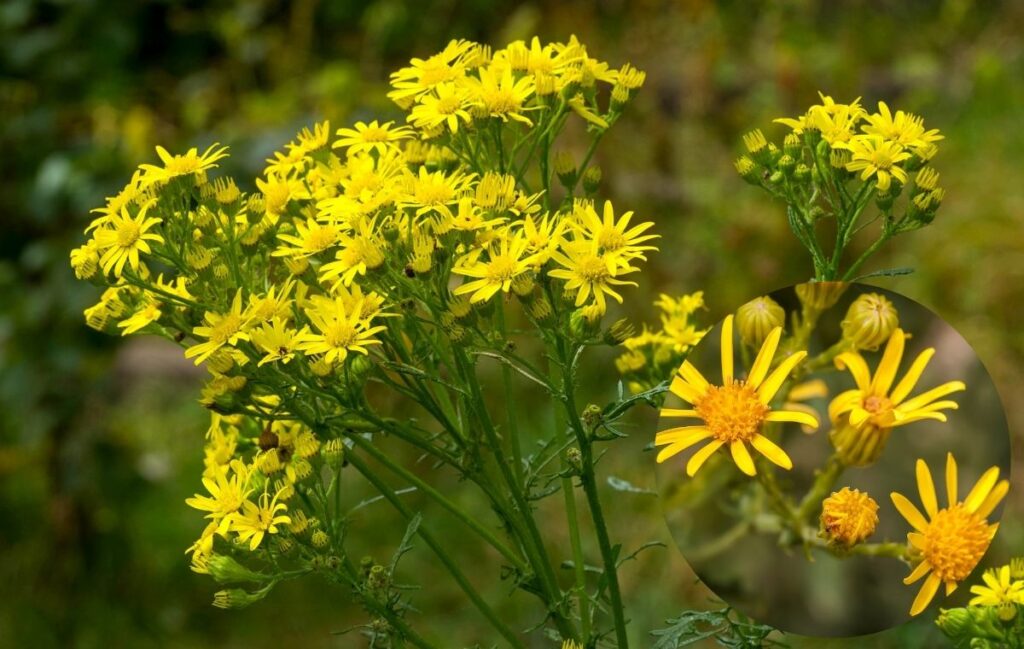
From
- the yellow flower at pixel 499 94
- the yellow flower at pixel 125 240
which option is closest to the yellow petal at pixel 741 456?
the yellow flower at pixel 499 94

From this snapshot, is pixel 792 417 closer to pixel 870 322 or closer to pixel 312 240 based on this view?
pixel 870 322

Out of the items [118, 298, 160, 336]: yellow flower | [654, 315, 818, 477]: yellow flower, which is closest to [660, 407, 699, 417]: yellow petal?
[654, 315, 818, 477]: yellow flower

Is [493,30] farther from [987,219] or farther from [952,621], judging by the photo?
[952,621]

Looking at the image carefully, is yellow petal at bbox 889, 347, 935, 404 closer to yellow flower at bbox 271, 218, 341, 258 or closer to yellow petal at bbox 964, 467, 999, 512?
yellow petal at bbox 964, 467, 999, 512

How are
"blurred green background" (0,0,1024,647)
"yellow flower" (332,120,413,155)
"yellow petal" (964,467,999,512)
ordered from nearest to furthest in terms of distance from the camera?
"yellow petal" (964,467,999,512) → "yellow flower" (332,120,413,155) → "blurred green background" (0,0,1024,647)

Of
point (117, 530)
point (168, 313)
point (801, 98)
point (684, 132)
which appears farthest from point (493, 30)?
point (168, 313)

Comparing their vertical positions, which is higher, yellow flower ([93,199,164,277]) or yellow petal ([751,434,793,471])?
yellow flower ([93,199,164,277])
